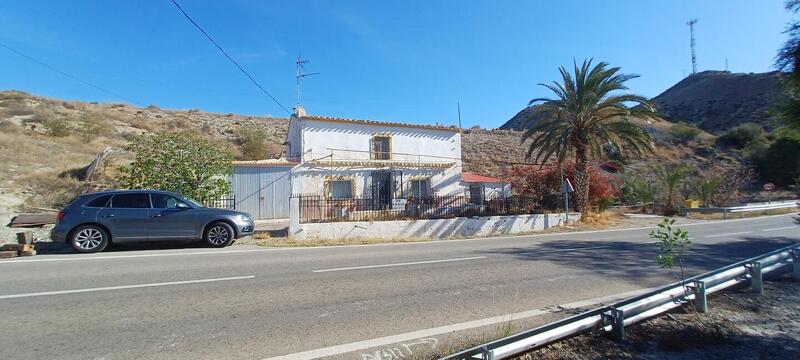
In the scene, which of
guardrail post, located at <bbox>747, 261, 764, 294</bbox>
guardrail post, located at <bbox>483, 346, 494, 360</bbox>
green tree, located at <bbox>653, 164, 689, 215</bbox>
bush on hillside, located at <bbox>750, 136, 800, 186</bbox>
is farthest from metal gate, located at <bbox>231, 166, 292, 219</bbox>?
bush on hillside, located at <bbox>750, 136, 800, 186</bbox>

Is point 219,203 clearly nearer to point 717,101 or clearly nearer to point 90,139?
point 90,139

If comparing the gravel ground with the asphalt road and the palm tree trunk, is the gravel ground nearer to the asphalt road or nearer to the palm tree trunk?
the asphalt road

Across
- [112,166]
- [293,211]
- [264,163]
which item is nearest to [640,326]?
[293,211]

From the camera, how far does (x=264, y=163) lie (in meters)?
19.2

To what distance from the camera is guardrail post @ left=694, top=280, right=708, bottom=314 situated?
452 centimetres

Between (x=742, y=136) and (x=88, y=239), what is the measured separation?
212 feet

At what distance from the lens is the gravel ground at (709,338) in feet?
11.8

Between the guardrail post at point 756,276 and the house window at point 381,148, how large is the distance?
62.1 feet

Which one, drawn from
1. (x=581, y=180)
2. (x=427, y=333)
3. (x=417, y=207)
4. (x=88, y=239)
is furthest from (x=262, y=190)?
(x=427, y=333)

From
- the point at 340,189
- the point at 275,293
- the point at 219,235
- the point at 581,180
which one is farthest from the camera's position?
the point at 340,189

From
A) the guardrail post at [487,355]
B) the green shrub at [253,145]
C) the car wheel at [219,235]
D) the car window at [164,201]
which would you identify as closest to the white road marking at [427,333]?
the guardrail post at [487,355]

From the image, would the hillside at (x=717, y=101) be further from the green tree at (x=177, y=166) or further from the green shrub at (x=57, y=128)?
the green shrub at (x=57, y=128)

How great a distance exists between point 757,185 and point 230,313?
4999 cm

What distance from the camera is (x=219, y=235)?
11.2 m
